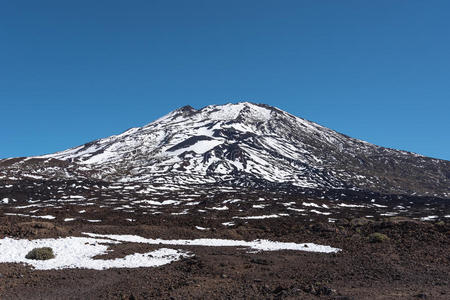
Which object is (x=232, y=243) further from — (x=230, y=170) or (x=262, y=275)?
(x=230, y=170)

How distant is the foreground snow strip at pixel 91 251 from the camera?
20.6 metres

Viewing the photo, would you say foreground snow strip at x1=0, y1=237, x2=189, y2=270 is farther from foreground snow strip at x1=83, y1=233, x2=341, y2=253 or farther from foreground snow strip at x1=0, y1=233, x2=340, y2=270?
foreground snow strip at x1=83, y1=233, x2=341, y2=253

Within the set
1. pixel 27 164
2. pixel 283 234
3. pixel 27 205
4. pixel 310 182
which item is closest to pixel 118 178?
pixel 27 164

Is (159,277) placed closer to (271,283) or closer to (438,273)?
(271,283)

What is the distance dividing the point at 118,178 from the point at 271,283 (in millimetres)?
129759

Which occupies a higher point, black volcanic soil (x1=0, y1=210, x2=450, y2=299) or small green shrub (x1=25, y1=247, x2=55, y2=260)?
small green shrub (x1=25, y1=247, x2=55, y2=260)

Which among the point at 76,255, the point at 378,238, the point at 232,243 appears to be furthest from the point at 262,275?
the point at 378,238

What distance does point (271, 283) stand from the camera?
16812mm

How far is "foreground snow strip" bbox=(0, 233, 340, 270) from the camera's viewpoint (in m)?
20.6

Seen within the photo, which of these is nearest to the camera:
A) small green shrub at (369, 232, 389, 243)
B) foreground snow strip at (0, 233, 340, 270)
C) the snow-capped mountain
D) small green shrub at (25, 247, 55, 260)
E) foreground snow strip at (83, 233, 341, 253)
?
foreground snow strip at (0, 233, 340, 270)

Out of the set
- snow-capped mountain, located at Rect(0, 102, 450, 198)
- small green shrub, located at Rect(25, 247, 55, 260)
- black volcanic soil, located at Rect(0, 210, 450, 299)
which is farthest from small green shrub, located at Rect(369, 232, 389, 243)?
snow-capped mountain, located at Rect(0, 102, 450, 198)

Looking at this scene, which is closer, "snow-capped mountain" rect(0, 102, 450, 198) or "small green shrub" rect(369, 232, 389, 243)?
"small green shrub" rect(369, 232, 389, 243)

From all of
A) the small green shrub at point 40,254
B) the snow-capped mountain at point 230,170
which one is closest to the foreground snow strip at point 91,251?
the small green shrub at point 40,254

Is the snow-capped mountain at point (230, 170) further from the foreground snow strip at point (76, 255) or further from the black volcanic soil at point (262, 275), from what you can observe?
the black volcanic soil at point (262, 275)
